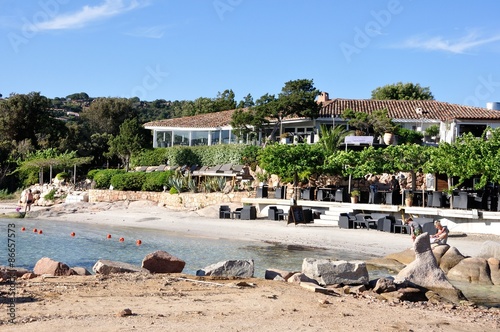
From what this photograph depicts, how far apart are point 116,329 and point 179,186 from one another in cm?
2872

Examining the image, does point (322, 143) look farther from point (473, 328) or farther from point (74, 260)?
point (473, 328)

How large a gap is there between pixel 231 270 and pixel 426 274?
4.04m

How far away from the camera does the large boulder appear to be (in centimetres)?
1263

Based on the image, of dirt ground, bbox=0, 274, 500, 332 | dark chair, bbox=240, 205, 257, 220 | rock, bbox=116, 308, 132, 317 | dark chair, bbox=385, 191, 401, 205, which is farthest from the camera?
dark chair, bbox=240, 205, 257, 220

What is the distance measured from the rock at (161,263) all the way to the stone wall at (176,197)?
19.9 meters

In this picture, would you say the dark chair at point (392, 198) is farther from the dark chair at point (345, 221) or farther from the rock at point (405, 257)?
the rock at point (405, 257)

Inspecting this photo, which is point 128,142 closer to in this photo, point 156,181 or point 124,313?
point 156,181

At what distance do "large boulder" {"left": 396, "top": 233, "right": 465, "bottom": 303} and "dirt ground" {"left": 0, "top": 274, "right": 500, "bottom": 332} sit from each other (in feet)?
5.26

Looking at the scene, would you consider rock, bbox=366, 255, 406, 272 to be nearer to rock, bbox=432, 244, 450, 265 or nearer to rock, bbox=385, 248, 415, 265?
rock, bbox=385, 248, 415, 265

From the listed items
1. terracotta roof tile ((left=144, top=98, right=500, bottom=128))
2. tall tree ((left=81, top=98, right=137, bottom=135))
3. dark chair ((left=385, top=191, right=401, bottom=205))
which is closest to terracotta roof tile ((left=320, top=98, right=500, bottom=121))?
terracotta roof tile ((left=144, top=98, right=500, bottom=128))

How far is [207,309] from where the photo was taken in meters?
9.02

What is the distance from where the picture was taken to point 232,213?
2978 cm

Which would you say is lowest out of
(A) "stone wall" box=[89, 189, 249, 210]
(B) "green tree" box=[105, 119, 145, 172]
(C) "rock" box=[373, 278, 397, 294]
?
(C) "rock" box=[373, 278, 397, 294]

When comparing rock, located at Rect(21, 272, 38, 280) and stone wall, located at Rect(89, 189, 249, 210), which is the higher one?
stone wall, located at Rect(89, 189, 249, 210)
